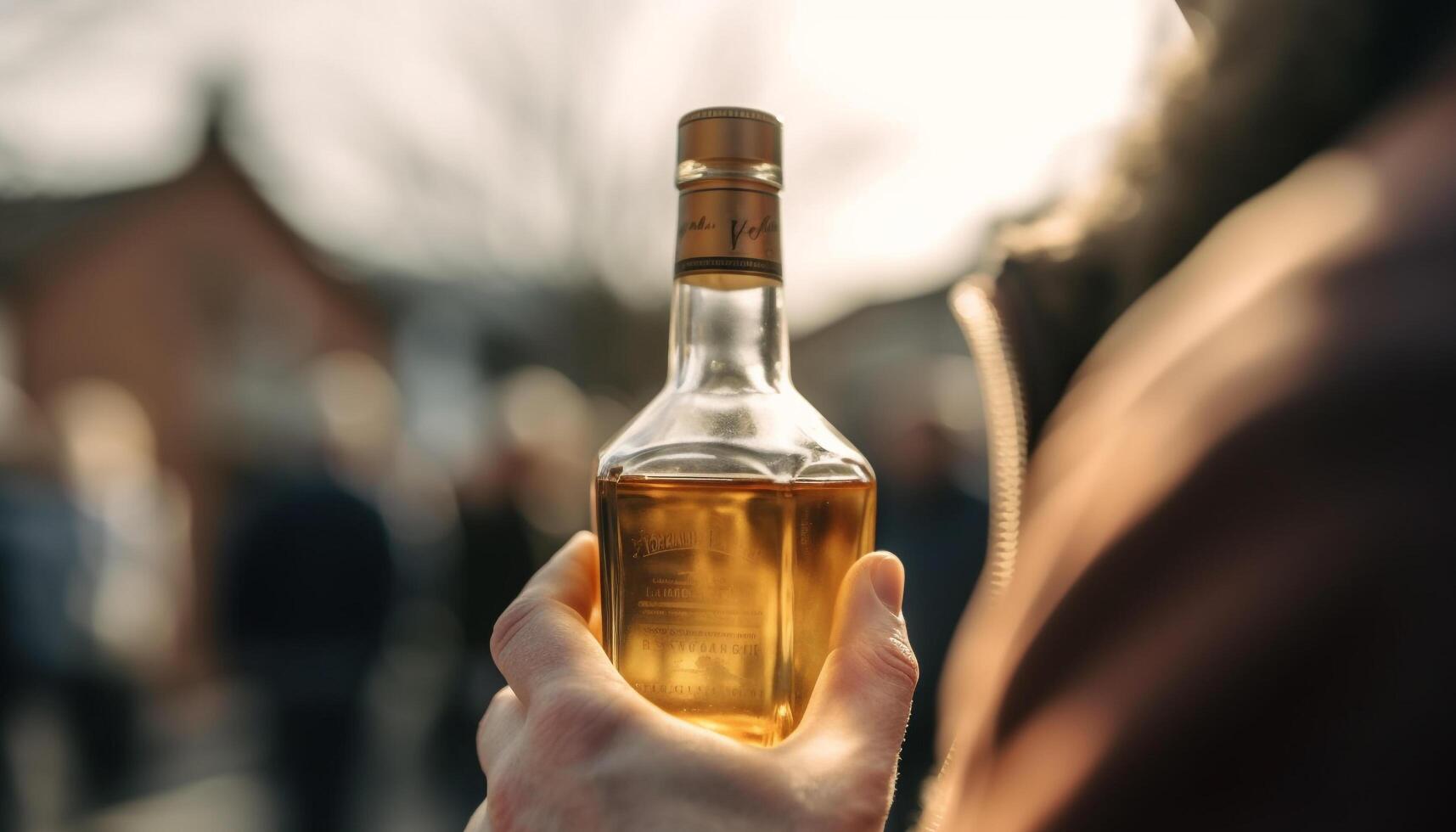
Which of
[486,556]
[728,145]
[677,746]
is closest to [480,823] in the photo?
[677,746]

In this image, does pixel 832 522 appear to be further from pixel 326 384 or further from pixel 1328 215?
pixel 326 384

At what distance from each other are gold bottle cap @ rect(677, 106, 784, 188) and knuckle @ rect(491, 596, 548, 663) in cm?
49

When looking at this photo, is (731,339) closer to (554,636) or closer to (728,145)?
(728,145)

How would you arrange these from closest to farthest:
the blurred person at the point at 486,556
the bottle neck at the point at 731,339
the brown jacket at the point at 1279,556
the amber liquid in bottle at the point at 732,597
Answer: the brown jacket at the point at 1279,556 < the amber liquid in bottle at the point at 732,597 < the bottle neck at the point at 731,339 < the blurred person at the point at 486,556

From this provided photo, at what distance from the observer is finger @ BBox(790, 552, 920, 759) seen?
102cm

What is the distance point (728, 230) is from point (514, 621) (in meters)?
0.48

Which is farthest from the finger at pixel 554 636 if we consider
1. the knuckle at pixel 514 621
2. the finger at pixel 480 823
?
the finger at pixel 480 823

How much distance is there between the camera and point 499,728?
117cm

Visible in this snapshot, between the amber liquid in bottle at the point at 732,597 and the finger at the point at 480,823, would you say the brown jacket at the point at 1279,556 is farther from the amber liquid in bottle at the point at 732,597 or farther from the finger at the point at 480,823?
the finger at the point at 480,823

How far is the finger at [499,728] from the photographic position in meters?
1.14

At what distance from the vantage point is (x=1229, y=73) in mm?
1160

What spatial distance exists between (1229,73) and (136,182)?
16.7 metres

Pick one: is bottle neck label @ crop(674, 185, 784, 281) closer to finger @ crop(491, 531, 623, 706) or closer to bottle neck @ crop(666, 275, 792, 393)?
bottle neck @ crop(666, 275, 792, 393)

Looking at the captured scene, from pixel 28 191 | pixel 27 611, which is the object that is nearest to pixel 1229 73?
pixel 27 611
